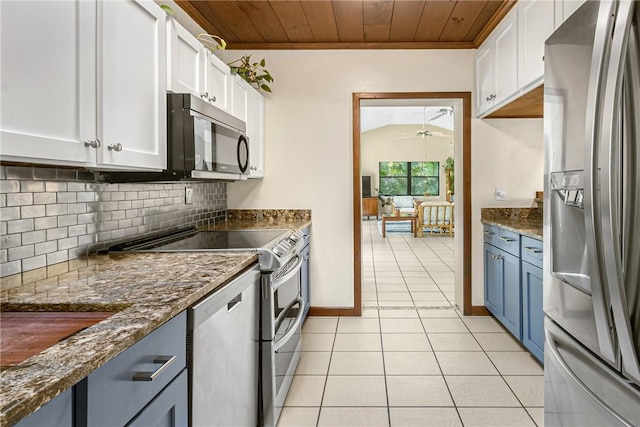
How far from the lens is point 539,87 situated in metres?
2.42

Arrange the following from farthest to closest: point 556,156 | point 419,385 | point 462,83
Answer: point 462,83 → point 419,385 → point 556,156

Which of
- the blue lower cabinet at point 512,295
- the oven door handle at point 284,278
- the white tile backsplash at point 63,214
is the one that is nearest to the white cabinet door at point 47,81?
the white tile backsplash at point 63,214

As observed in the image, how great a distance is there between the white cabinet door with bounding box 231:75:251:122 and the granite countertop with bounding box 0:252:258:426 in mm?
1393

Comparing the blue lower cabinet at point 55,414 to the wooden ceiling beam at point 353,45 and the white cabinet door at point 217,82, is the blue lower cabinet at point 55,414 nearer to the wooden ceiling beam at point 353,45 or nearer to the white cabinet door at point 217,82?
the white cabinet door at point 217,82

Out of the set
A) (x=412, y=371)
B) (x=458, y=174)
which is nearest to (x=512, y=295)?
(x=412, y=371)

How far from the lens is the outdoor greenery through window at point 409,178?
44.5 ft

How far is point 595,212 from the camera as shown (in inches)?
41.1

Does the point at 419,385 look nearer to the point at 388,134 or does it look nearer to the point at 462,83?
the point at 462,83

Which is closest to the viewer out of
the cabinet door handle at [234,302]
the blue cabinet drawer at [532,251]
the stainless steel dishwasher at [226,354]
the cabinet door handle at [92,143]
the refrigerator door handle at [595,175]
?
the refrigerator door handle at [595,175]

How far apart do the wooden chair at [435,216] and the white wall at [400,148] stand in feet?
15.6

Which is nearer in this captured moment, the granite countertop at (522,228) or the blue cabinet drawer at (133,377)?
the blue cabinet drawer at (133,377)

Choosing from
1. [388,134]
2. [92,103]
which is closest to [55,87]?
[92,103]

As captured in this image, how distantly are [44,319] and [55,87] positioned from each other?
0.67 metres

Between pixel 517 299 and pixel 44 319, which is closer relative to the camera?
pixel 44 319
